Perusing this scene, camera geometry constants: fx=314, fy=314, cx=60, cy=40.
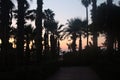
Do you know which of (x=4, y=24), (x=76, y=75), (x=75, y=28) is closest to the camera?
(x=4, y=24)

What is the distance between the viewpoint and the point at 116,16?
3762 centimetres

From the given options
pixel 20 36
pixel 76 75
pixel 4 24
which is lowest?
pixel 76 75

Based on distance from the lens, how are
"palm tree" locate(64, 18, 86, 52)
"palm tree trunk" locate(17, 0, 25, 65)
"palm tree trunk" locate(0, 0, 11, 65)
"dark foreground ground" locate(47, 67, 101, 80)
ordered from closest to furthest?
"dark foreground ground" locate(47, 67, 101, 80) → "palm tree trunk" locate(0, 0, 11, 65) → "palm tree trunk" locate(17, 0, 25, 65) → "palm tree" locate(64, 18, 86, 52)

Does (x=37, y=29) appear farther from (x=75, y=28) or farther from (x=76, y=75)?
(x=75, y=28)

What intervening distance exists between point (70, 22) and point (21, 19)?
47.0 metres

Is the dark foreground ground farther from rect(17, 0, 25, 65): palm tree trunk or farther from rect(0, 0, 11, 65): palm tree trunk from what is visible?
rect(0, 0, 11, 65): palm tree trunk

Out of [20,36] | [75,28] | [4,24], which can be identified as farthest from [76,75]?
[75,28]

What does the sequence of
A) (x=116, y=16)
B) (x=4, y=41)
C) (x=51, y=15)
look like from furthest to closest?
(x=51, y=15) → (x=116, y=16) → (x=4, y=41)

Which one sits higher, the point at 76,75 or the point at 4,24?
→ the point at 4,24

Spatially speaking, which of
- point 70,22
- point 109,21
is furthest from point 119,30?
point 70,22

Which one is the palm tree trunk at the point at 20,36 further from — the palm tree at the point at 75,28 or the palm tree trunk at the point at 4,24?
the palm tree at the point at 75,28

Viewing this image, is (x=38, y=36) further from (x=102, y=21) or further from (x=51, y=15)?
(x=51, y=15)

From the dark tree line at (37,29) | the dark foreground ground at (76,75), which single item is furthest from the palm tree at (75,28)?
the dark foreground ground at (76,75)

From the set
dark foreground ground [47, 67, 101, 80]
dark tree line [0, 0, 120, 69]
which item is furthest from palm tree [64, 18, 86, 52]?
dark foreground ground [47, 67, 101, 80]
